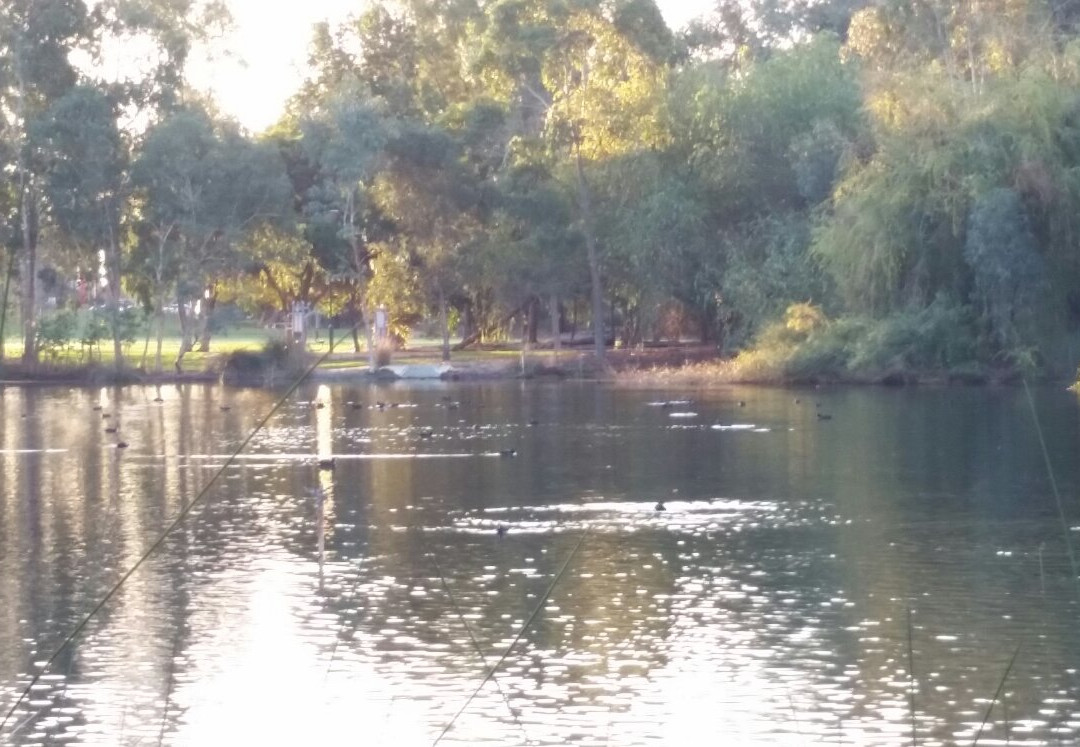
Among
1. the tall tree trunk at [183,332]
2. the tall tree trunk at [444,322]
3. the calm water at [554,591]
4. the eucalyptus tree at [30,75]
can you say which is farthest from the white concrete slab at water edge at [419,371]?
the calm water at [554,591]

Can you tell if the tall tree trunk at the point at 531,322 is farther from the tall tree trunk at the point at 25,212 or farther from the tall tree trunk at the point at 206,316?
the tall tree trunk at the point at 25,212

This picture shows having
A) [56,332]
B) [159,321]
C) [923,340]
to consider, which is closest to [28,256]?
[56,332]

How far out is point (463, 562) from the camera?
2022 cm

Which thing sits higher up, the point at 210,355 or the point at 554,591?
the point at 210,355

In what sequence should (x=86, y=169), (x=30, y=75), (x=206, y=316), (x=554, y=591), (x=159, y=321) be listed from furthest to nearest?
(x=206, y=316) → (x=159, y=321) → (x=30, y=75) → (x=86, y=169) → (x=554, y=591)

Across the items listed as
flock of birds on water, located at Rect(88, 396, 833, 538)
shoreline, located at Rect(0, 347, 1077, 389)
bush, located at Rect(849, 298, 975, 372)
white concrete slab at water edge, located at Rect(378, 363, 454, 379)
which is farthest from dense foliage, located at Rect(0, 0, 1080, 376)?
flock of birds on water, located at Rect(88, 396, 833, 538)

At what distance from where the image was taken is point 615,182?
63.6 metres

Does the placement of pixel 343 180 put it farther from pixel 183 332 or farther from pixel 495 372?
pixel 495 372

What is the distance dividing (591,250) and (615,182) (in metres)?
2.53

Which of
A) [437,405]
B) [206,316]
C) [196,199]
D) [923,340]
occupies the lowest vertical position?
[437,405]

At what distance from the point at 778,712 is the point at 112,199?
53.7 meters

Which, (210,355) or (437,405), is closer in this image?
(437,405)

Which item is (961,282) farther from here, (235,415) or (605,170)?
(235,415)

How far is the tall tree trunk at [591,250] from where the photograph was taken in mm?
63594
